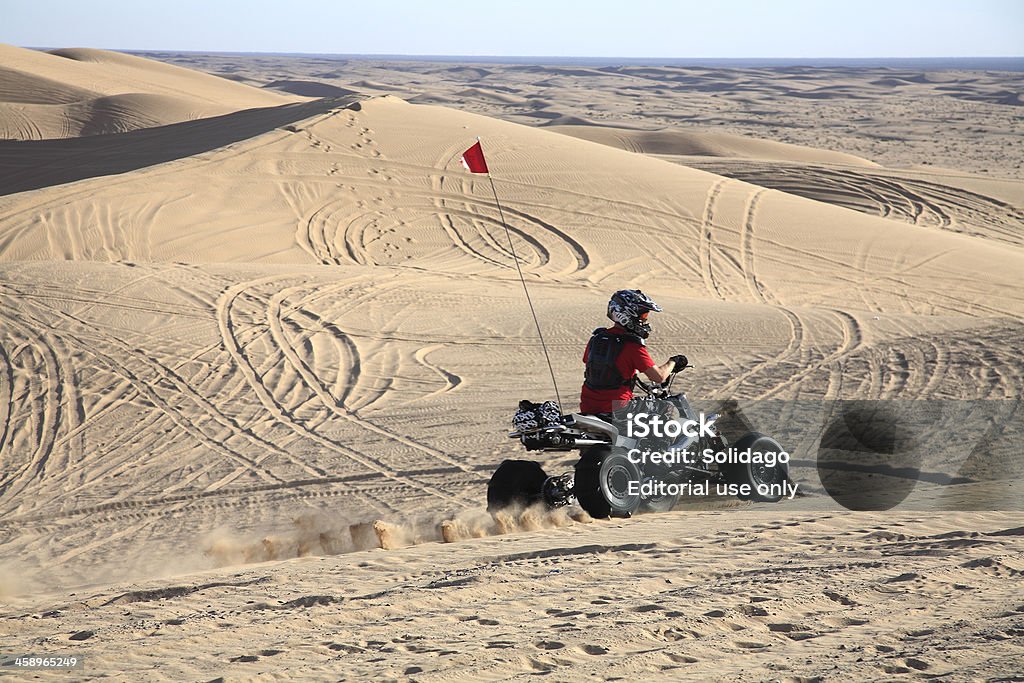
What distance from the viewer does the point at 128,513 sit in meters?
8.93

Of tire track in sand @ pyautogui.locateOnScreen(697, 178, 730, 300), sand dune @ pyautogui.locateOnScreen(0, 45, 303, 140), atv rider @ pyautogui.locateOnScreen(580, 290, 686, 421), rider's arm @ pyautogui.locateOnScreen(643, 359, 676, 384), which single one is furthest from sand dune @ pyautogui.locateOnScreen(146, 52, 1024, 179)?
atv rider @ pyautogui.locateOnScreen(580, 290, 686, 421)

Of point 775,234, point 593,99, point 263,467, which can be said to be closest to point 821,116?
point 593,99

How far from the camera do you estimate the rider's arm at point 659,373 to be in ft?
22.6

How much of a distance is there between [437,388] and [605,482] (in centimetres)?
551

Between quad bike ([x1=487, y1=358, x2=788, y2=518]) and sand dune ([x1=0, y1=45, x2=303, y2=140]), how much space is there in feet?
123

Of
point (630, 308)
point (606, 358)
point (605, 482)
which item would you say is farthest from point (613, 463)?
point (630, 308)

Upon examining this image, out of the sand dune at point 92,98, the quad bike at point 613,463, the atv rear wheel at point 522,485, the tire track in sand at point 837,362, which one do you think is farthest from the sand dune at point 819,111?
the atv rear wheel at point 522,485

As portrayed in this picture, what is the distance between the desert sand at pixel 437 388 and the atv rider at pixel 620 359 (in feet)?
2.95

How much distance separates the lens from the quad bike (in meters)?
6.90

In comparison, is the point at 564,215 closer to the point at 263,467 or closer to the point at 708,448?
the point at 263,467

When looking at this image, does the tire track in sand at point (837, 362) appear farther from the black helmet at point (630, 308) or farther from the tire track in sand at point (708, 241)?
the black helmet at point (630, 308)

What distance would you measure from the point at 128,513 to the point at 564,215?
607 inches

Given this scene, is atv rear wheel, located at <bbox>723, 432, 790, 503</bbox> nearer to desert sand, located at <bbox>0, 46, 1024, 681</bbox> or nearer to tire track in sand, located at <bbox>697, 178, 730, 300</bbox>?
desert sand, located at <bbox>0, 46, 1024, 681</bbox>

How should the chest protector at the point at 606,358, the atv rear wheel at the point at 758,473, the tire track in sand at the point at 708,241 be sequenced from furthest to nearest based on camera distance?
the tire track in sand at the point at 708,241 → the atv rear wheel at the point at 758,473 → the chest protector at the point at 606,358
